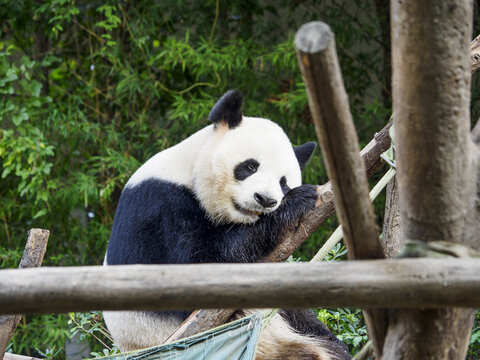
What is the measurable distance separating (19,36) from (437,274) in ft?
14.1

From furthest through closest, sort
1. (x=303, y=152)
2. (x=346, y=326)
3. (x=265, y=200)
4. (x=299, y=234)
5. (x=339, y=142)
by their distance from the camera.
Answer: (x=303, y=152), (x=346, y=326), (x=265, y=200), (x=299, y=234), (x=339, y=142)

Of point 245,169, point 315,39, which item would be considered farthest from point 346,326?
point 315,39

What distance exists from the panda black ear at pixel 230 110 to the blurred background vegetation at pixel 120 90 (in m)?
1.47

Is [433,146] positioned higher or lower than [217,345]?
higher

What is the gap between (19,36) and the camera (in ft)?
15.8

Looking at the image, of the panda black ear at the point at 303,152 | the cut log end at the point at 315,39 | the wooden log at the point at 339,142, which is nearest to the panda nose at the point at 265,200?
the panda black ear at the point at 303,152

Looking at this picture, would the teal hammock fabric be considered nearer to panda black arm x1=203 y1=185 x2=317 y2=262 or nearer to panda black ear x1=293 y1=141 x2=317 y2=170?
panda black arm x1=203 y1=185 x2=317 y2=262

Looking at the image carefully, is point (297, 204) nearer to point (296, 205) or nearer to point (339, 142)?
point (296, 205)

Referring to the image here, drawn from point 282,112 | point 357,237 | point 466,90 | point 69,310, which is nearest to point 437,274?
point 357,237

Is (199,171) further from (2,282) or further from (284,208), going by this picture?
(2,282)

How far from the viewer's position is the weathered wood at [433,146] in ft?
3.64

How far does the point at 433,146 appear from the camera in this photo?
1.17 m

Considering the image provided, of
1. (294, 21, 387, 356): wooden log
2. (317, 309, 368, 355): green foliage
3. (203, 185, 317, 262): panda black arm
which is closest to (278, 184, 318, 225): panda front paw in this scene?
(203, 185, 317, 262): panda black arm

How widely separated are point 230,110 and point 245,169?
244 mm
